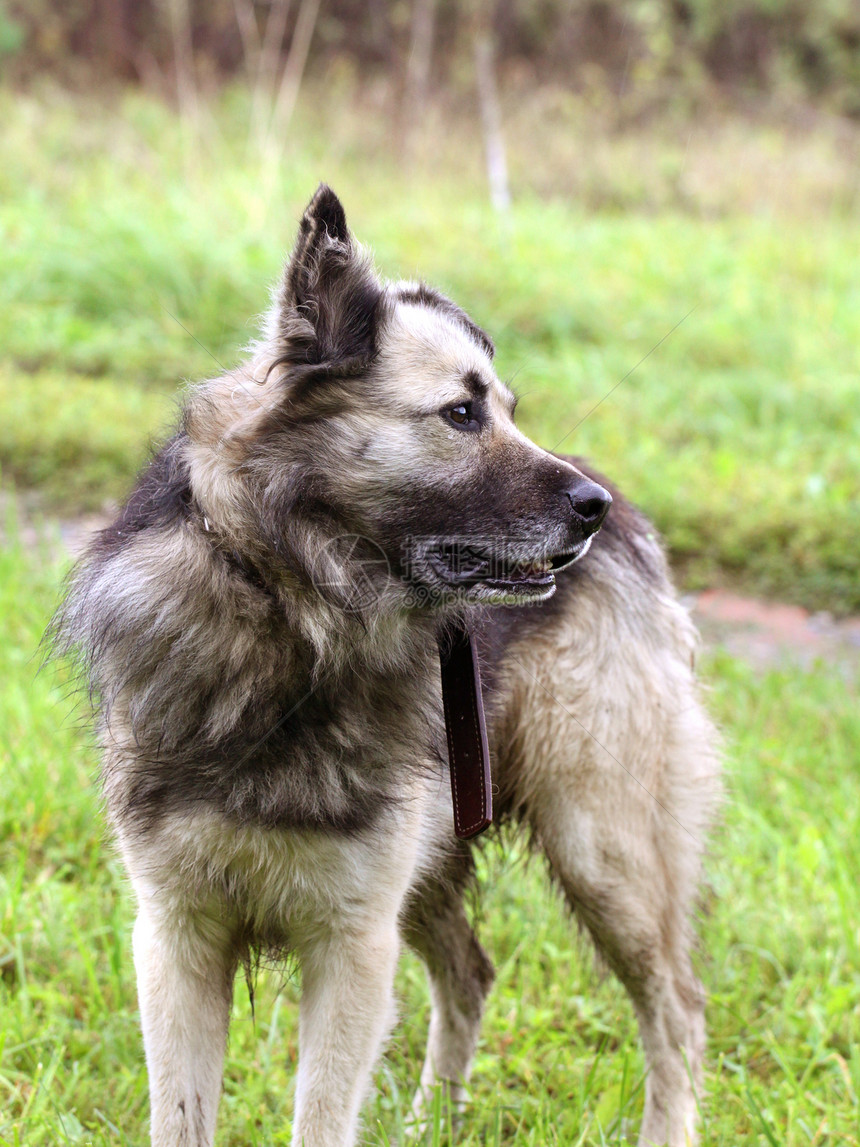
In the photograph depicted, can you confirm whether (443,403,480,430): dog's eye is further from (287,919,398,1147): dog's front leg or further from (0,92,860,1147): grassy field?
(287,919,398,1147): dog's front leg

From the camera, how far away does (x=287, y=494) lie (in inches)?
76.7

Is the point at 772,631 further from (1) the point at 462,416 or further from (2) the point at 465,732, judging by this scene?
(1) the point at 462,416

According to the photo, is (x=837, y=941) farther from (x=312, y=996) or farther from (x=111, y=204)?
(x=111, y=204)

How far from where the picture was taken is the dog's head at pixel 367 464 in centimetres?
197

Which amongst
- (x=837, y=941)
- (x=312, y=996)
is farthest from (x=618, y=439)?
(x=312, y=996)

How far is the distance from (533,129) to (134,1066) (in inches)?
394

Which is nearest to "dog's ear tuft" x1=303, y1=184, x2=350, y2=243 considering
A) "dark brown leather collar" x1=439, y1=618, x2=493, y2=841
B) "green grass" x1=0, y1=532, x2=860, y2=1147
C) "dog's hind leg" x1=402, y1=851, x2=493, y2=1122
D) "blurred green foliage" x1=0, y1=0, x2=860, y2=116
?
"dark brown leather collar" x1=439, y1=618, x2=493, y2=841

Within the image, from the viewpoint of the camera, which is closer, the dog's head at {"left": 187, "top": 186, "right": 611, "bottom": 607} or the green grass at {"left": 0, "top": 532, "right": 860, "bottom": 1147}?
the dog's head at {"left": 187, "top": 186, "right": 611, "bottom": 607}

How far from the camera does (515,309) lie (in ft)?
25.0

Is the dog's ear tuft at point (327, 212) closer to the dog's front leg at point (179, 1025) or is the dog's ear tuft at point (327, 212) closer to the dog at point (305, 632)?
the dog at point (305, 632)

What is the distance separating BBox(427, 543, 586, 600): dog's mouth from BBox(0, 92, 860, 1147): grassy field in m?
0.70

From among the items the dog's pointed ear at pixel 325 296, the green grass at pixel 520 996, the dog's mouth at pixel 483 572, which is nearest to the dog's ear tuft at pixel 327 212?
the dog's pointed ear at pixel 325 296

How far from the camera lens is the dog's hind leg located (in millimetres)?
2746

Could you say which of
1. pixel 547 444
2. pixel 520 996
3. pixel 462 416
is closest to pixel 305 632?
pixel 462 416
